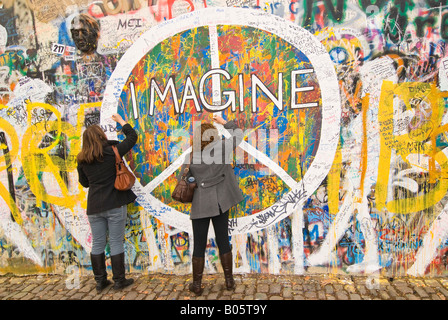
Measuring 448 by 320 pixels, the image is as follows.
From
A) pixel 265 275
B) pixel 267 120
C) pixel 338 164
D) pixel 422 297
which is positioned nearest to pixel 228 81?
pixel 267 120

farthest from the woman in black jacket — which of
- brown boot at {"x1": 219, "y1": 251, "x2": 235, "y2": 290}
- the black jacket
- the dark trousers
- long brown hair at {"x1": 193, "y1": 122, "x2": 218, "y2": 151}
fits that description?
brown boot at {"x1": 219, "y1": 251, "x2": 235, "y2": 290}

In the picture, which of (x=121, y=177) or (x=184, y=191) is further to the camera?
(x=121, y=177)

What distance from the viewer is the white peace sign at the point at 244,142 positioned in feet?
12.6

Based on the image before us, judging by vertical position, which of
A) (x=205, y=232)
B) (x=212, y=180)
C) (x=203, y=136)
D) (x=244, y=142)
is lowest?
(x=205, y=232)

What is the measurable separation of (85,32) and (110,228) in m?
2.55

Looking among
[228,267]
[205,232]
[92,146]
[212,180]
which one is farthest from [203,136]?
[228,267]

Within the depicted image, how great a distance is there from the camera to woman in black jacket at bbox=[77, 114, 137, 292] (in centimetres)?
368

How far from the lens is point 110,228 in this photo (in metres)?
3.87

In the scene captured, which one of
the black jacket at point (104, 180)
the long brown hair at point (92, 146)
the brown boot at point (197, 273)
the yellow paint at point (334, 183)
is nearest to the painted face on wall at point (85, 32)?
the long brown hair at point (92, 146)

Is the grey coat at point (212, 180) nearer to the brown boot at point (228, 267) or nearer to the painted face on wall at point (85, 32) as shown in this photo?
the brown boot at point (228, 267)

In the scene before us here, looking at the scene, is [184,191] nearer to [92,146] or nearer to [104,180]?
[104,180]

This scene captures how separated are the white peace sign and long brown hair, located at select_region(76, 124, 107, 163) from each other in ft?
1.73

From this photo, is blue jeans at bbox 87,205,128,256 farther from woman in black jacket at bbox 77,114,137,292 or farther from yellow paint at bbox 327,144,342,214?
yellow paint at bbox 327,144,342,214

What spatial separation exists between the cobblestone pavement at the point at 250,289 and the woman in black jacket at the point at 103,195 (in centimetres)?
29
